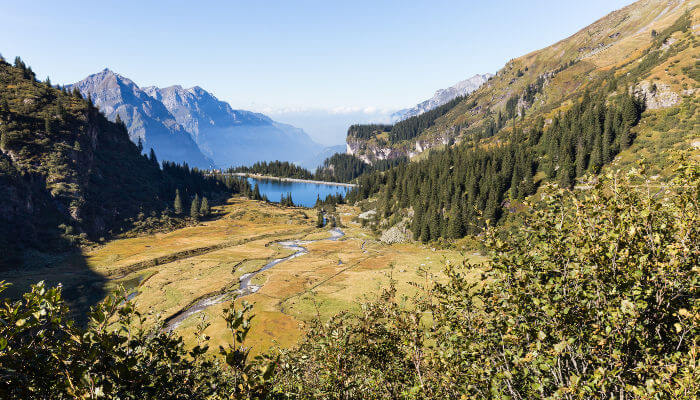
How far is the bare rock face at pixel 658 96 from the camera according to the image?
99.8 meters

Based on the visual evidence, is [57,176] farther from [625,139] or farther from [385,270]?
[625,139]

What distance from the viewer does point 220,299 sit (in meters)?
66.4

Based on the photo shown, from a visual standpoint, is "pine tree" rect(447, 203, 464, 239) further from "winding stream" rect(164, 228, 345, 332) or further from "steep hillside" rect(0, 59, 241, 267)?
"steep hillside" rect(0, 59, 241, 267)

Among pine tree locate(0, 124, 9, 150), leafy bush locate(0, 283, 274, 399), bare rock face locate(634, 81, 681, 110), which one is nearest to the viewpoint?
leafy bush locate(0, 283, 274, 399)

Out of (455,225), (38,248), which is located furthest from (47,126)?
(455,225)

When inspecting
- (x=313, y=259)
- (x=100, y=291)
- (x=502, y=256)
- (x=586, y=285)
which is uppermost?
(x=502, y=256)

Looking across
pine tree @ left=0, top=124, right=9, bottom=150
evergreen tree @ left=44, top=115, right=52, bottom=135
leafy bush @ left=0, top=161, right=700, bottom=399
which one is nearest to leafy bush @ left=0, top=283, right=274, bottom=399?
leafy bush @ left=0, top=161, right=700, bottom=399

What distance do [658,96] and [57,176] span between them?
22928cm

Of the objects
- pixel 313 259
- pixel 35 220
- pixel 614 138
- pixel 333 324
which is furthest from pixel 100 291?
pixel 614 138

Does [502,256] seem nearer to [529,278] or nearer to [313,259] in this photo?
[529,278]

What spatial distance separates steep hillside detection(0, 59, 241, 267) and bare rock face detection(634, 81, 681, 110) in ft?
678

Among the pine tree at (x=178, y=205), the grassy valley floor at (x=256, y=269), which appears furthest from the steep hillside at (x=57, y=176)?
the grassy valley floor at (x=256, y=269)

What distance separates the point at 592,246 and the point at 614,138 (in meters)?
126

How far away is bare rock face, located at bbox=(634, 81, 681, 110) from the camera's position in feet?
327
